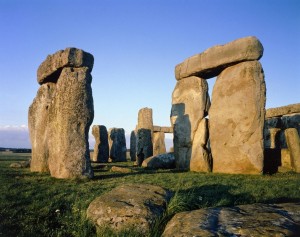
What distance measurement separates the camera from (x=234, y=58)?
1033 centimetres

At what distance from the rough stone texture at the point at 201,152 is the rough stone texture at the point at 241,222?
24.6ft

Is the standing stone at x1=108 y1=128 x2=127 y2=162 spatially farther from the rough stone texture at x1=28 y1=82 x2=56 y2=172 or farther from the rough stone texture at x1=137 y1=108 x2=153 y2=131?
the rough stone texture at x1=28 y1=82 x2=56 y2=172

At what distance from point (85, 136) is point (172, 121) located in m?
5.41

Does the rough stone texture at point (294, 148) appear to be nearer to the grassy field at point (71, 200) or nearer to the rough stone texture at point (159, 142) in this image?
the grassy field at point (71, 200)

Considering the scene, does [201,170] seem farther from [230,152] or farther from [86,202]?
[86,202]

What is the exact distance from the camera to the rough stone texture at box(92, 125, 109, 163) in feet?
60.1

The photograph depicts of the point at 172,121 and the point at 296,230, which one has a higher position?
the point at 172,121

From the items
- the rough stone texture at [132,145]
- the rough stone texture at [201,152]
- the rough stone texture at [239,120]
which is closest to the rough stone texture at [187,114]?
the rough stone texture at [201,152]

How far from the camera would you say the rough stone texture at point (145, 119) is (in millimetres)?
18359

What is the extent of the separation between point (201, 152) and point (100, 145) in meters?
9.02

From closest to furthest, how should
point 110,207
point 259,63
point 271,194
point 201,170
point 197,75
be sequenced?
point 110,207 < point 271,194 < point 259,63 < point 201,170 < point 197,75

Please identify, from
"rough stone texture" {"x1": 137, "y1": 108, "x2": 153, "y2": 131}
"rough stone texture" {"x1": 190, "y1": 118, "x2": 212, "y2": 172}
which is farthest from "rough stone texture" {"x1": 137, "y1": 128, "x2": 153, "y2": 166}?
"rough stone texture" {"x1": 190, "y1": 118, "x2": 212, "y2": 172}

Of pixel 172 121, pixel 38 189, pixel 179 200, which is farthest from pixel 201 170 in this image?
pixel 179 200

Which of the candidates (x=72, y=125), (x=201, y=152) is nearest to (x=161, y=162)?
(x=201, y=152)
